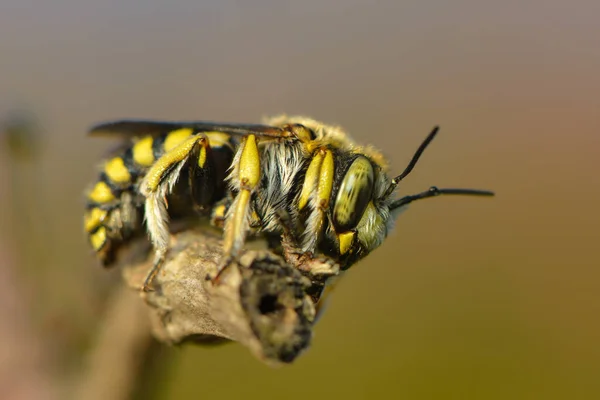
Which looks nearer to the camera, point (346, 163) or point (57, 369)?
point (346, 163)

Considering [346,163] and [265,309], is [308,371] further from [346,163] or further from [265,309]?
[265,309]

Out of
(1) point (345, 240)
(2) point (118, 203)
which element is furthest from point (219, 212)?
(1) point (345, 240)

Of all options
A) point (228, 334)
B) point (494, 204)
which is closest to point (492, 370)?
point (494, 204)

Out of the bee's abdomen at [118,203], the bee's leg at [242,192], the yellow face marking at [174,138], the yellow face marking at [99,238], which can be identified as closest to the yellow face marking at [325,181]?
the bee's leg at [242,192]

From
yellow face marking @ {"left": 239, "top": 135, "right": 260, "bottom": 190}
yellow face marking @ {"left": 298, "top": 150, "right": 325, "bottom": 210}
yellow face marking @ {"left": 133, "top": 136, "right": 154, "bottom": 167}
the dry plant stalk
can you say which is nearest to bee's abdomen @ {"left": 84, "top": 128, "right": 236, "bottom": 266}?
yellow face marking @ {"left": 133, "top": 136, "right": 154, "bottom": 167}

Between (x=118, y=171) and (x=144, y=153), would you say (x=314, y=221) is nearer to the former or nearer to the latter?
(x=144, y=153)

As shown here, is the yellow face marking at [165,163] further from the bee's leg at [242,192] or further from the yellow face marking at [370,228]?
the yellow face marking at [370,228]
